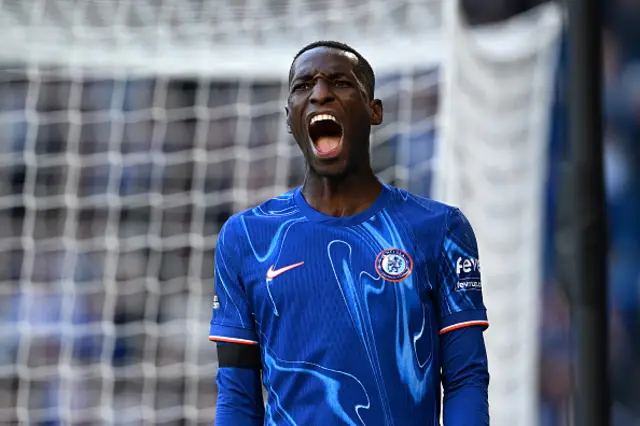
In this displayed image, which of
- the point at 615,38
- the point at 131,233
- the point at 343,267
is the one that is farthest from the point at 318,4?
the point at 343,267

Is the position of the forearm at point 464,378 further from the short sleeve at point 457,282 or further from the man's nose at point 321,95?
the man's nose at point 321,95

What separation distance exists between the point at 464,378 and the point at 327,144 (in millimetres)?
393

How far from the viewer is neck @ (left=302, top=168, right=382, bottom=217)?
57.4 inches

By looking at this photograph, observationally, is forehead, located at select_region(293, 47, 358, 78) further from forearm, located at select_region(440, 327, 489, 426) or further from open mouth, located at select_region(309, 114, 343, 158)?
forearm, located at select_region(440, 327, 489, 426)

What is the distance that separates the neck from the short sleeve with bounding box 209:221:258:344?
14cm

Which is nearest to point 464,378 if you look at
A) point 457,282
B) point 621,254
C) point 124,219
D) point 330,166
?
point 457,282

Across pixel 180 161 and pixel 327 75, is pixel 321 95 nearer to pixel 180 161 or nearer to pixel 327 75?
pixel 327 75

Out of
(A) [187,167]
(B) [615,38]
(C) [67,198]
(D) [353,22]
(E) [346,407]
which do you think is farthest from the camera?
(B) [615,38]

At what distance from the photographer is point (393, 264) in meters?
1.38

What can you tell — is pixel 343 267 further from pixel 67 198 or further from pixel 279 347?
pixel 67 198

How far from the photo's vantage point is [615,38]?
6.25 metres

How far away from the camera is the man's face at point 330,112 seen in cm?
142

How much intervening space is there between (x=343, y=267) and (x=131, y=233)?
12.4 ft

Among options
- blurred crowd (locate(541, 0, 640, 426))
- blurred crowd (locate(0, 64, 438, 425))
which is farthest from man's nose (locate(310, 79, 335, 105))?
blurred crowd (locate(541, 0, 640, 426))
